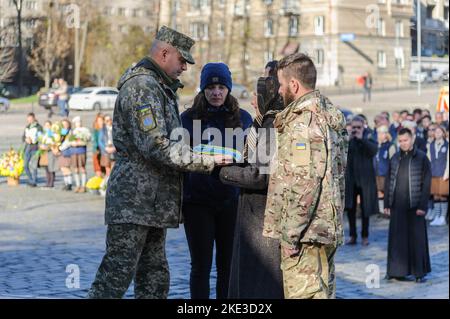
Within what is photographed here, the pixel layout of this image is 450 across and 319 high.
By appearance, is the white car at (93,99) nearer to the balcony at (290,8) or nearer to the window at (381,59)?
the balcony at (290,8)

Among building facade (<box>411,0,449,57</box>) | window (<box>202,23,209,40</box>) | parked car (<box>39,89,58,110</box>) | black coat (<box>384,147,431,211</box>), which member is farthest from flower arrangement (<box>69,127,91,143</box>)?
window (<box>202,23,209,40</box>)

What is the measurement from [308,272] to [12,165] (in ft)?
34.2

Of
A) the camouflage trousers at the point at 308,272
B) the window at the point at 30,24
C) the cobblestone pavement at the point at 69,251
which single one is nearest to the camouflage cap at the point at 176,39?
the camouflage trousers at the point at 308,272

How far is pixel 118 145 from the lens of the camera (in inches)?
240

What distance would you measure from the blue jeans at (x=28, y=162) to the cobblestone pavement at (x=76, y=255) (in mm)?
429

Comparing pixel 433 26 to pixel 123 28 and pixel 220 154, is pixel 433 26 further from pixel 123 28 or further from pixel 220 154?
pixel 220 154

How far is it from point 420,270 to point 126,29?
15.1m

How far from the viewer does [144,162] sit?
6035mm

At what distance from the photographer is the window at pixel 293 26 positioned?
39875 millimetres

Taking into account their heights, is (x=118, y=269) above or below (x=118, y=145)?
below

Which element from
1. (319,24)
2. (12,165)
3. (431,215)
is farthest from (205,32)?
(12,165)

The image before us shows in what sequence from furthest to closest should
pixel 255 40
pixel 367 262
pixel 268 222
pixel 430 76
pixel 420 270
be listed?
pixel 430 76 → pixel 255 40 → pixel 367 262 → pixel 420 270 → pixel 268 222

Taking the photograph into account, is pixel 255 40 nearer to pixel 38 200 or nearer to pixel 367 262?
pixel 38 200
